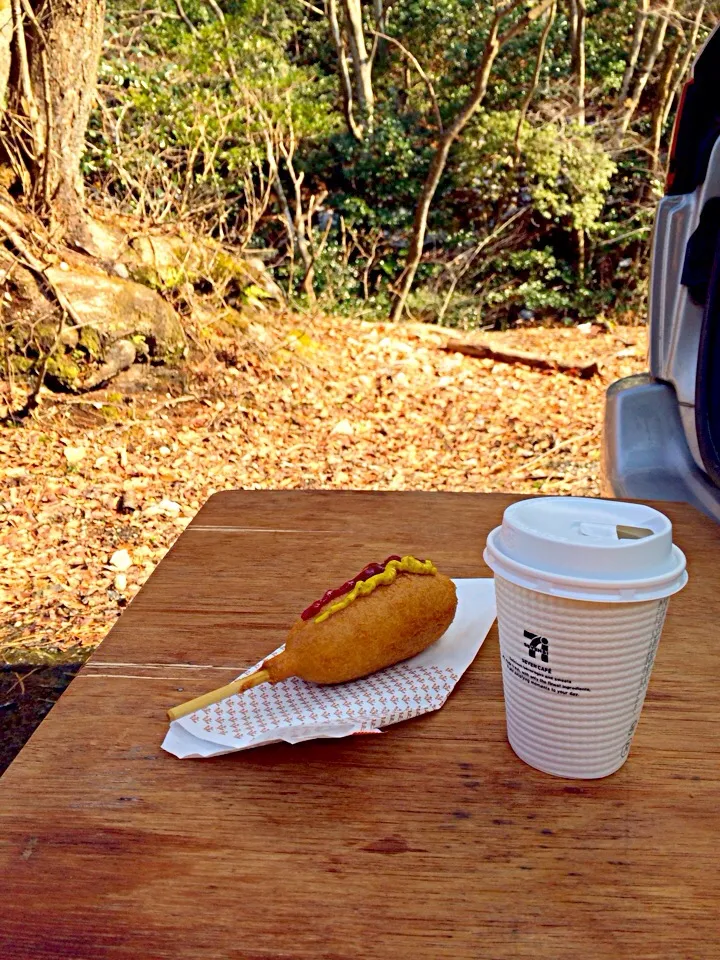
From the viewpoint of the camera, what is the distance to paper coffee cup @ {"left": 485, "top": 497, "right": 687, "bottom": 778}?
0.77 meters

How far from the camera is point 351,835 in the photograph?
0.79m

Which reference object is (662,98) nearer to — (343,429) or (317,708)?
(343,429)

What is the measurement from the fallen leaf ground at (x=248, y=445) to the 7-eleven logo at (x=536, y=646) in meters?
2.62

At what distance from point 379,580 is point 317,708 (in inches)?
6.4

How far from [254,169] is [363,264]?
1451mm

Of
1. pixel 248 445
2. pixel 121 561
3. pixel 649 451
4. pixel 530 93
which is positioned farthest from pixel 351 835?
pixel 530 93

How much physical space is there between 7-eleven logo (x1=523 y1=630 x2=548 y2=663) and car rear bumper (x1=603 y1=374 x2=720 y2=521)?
1.26 m

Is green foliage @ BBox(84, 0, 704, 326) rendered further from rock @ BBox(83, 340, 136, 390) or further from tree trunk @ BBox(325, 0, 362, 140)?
rock @ BBox(83, 340, 136, 390)

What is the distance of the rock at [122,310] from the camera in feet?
16.8

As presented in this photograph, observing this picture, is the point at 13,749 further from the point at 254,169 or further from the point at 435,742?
the point at 254,169

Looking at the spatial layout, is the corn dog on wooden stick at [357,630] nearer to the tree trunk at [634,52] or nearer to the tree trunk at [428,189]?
the tree trunk at [428,189]

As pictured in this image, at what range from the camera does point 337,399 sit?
604 cm

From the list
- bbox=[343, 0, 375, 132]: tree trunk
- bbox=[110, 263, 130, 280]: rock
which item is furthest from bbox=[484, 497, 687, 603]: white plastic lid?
bbox=[343, 0, 375, 132]: tree trunk

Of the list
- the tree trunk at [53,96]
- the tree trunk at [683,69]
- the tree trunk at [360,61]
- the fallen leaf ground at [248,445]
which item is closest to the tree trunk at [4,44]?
the tree trunk at [53,96]
